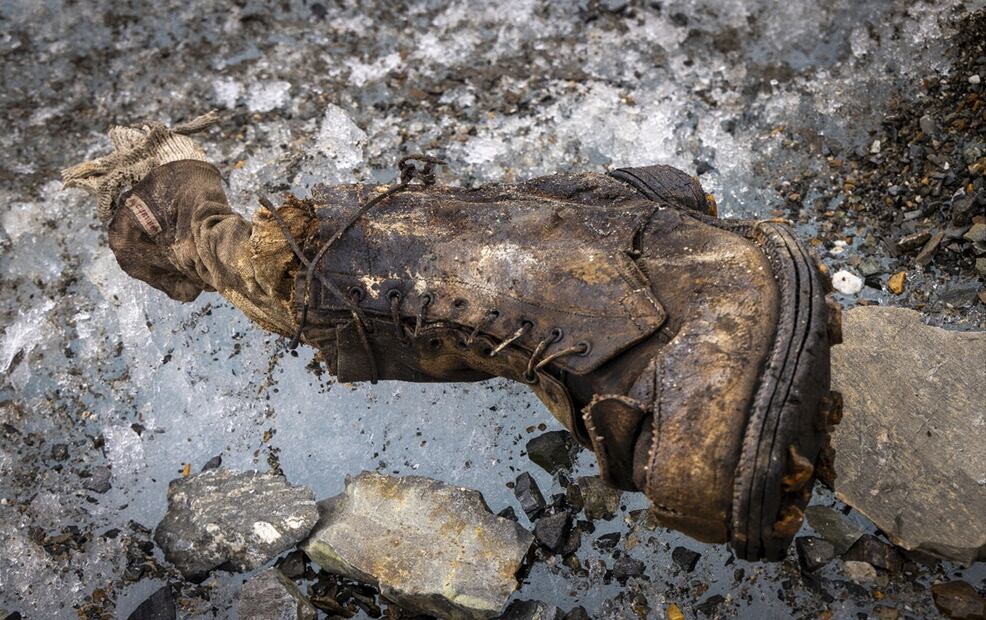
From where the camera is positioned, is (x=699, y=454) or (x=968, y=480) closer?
(x=699, y=454)

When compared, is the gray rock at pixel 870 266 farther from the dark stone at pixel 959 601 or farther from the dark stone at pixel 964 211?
the dark stone at pixel 959 601

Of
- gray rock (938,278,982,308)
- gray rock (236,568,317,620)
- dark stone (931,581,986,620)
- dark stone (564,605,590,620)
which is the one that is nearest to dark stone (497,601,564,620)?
dark stone (564,605,590,620)

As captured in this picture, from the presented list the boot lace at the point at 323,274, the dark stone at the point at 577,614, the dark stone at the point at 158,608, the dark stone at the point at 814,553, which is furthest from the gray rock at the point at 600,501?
the dark stone at the point at 158,608

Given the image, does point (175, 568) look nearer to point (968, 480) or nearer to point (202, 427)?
point (202, 427)

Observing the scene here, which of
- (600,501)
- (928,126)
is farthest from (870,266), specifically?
(600,501)

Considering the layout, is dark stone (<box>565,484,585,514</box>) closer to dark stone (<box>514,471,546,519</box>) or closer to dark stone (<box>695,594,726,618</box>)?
dark stone (<box>514,471,546,519</box>)

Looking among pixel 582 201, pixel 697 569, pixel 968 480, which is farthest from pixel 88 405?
pixel 968 480
